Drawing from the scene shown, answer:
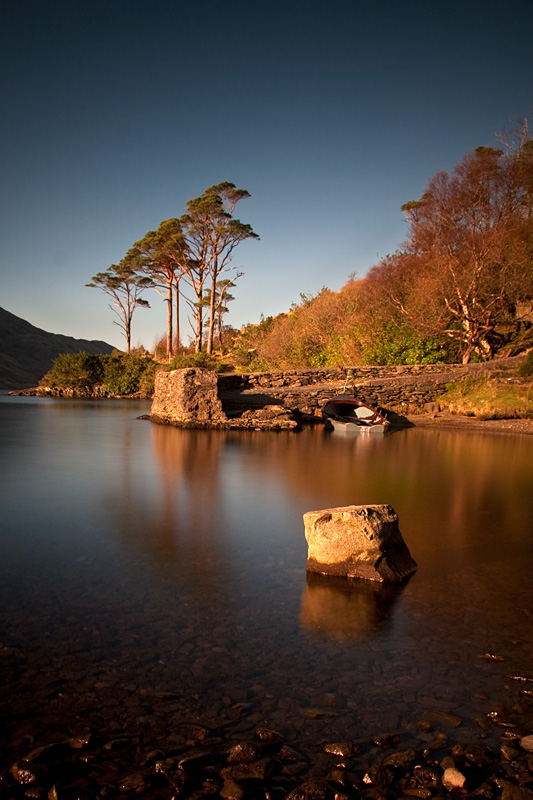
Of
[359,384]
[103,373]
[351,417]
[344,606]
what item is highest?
[103,373]

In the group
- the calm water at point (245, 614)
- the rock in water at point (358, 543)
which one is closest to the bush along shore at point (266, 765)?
the calm water at point (245, 614)

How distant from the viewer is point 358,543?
3.99 metres

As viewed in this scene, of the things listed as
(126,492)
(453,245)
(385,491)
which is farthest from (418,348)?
(126,492)

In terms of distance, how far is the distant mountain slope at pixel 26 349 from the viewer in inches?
3077

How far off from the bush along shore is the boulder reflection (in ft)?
3.15

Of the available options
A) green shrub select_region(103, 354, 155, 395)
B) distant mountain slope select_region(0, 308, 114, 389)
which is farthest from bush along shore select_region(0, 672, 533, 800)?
distant mountain slope select_region(0, 308, 114, 389)

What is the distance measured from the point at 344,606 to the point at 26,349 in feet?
358

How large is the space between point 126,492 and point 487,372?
15686mm

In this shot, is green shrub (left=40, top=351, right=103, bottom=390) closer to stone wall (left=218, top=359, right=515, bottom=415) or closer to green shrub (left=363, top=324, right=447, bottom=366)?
stone wall (left=218, top=359, right=515, bottom=415)

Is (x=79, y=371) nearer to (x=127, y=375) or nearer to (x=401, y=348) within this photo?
(x=127, y=375)

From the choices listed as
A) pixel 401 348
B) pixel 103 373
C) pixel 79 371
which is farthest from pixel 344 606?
pixel 79 371

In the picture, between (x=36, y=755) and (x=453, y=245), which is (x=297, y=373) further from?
(x=36, y=755)

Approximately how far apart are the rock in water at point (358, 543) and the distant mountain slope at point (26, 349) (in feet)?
247

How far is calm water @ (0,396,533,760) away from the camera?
2346 millimetres
